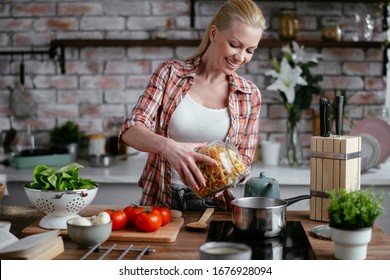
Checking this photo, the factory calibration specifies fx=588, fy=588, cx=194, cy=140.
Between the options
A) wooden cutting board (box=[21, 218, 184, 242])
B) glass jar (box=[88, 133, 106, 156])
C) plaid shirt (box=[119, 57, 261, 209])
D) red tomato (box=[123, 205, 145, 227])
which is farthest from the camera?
glass jar (box=[88, 133, 106, 156])

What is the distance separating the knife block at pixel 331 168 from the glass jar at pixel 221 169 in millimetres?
364

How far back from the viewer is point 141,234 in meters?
1.83

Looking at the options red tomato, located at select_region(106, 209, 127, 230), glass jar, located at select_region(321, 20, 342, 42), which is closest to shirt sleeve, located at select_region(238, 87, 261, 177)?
red tomato, located at select_region(106, 209, 127, 230)

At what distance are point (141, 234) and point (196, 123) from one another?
2.29 ft

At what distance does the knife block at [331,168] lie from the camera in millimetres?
2023

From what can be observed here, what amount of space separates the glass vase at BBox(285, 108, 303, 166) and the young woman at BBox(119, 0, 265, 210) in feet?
4.00

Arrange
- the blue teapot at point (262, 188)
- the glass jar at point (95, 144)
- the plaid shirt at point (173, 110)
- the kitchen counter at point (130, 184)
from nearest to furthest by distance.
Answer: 1. the blue teapot at point (262, 188)
2. the plaid shirt at point (173, 110)
3. the kitchen counter at point (130, 184)
4. the glass jar at point (95, 144)

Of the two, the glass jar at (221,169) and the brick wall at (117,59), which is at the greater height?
the brick wall at (117,59)

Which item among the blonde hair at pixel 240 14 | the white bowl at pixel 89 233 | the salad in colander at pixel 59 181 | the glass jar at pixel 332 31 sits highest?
the glass jar at pixel 332 31

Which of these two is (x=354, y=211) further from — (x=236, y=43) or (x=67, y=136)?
(x=67, y=136)

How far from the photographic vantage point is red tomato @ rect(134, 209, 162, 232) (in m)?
1.84

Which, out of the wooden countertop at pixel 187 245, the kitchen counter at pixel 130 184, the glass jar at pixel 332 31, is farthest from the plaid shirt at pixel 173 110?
the glass jar at pixel 332 31

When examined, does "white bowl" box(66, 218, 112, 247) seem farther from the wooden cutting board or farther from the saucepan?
the saucepan

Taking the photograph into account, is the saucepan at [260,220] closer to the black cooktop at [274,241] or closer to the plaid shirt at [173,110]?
the black cooktop at [274,241]
